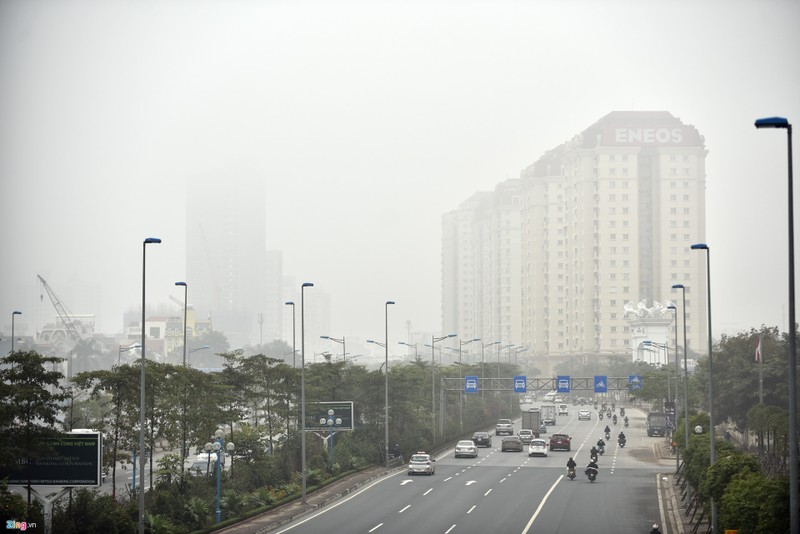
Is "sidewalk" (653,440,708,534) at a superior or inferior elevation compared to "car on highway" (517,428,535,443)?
inferior

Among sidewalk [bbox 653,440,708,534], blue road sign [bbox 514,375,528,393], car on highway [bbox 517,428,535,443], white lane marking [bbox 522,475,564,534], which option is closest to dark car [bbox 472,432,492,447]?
car on highway [bbox 517,428,535,443]

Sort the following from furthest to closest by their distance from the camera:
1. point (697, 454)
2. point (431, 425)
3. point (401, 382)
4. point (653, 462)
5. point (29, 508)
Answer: point (431, 425), point (401, 382), point (653, 462), point (697, 454), point (29, 508)

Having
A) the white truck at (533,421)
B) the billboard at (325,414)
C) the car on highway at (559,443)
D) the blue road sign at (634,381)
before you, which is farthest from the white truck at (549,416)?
the billboard at (325,414)

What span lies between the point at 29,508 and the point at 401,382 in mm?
51971

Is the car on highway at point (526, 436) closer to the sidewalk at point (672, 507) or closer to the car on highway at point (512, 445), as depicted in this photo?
the car on highway at point (512, 445)

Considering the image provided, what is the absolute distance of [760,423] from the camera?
69938mm

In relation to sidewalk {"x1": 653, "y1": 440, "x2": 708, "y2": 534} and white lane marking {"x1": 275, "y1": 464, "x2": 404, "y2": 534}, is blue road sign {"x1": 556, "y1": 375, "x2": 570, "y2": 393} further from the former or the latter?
white lane marking {"x1": 275, "y1": 464, "x2": 404, "y2": 534}

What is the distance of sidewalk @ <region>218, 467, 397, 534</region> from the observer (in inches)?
1993

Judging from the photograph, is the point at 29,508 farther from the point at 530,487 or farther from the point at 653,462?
the point at 653,462

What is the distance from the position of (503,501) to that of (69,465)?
80.6ft

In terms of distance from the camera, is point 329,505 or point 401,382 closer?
point 329,505

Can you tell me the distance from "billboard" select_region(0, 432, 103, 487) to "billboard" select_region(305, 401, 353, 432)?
105 ft

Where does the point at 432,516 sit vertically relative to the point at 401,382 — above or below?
below

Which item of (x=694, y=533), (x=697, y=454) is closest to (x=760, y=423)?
(x=697, y=454)
